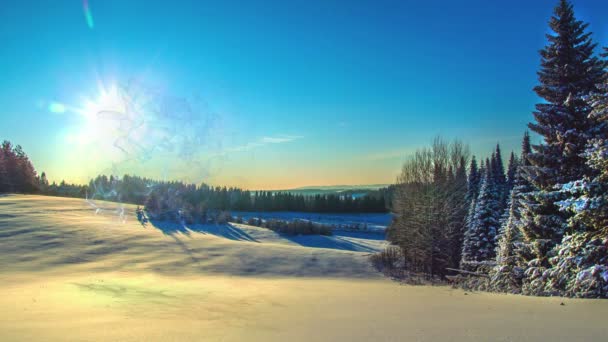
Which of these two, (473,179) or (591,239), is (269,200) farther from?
(591,239)

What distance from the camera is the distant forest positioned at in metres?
52.6

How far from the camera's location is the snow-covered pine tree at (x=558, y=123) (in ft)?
38.0

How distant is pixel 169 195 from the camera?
5269cm

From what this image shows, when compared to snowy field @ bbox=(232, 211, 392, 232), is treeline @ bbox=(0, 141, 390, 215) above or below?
above

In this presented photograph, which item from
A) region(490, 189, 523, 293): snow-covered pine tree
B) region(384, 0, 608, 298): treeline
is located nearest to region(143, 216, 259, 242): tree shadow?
region(490, 189, 523, 293): snow-covered pine tree

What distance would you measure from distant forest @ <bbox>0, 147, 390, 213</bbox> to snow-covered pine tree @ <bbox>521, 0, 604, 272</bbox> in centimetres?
3107

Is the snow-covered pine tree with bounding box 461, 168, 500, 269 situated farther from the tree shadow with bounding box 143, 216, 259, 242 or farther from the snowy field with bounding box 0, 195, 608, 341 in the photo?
the tree shadow with bounding box 143, 216, 259, 242

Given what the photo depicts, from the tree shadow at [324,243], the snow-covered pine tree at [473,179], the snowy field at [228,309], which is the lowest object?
the tree shadow at [324,243]

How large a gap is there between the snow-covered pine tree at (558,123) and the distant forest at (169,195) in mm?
31075

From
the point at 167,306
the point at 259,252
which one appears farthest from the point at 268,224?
the point at 167,306

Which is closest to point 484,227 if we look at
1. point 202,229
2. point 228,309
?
point 228,309

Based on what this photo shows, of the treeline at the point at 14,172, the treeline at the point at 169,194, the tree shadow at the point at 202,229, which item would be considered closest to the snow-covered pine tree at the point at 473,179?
the treeline at the point at 169,194

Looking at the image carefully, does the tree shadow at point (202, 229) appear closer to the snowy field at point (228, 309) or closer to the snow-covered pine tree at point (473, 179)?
the snowy field at point (228, 309)

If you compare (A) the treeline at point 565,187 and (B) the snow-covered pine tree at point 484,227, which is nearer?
(A) the treeline at point 565,187
